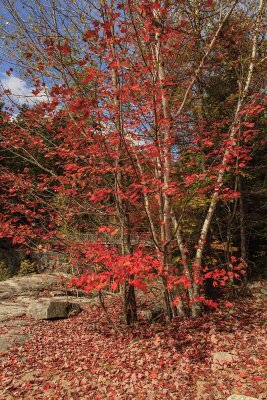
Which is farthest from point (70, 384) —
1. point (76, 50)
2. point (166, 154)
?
point (76, 50)

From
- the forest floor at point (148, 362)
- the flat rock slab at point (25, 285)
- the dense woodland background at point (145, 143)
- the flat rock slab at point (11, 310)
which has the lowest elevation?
the forest floor at point (148, 362)

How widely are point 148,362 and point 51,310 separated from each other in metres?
5.11

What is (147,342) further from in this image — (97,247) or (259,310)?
(259,310)

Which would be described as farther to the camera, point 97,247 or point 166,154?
point 97,247

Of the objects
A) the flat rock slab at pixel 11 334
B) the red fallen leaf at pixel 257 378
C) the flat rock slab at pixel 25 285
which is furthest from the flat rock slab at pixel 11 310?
the red fallen leaf at pixel 257 378

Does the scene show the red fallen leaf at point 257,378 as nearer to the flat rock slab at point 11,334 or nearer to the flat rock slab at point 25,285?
the flat rock slab at point 11,334

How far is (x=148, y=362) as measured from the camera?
18.3ft

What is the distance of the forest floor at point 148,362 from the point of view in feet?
15.6

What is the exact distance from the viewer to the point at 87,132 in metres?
5.96

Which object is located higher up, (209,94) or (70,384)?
(209,94)

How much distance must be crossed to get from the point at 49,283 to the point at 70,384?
969 centimetres


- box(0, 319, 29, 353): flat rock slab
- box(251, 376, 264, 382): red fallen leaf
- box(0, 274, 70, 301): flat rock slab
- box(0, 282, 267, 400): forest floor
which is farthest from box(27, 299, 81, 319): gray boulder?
box(251, 376, 264, 382): red fallen leaf

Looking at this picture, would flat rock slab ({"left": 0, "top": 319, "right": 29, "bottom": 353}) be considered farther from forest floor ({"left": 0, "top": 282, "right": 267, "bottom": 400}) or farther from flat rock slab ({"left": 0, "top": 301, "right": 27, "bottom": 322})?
flat rock slab ({"left": 0, "top": 301, "right": 27, "bottom": 322})

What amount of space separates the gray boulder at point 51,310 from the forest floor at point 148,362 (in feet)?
5.19
